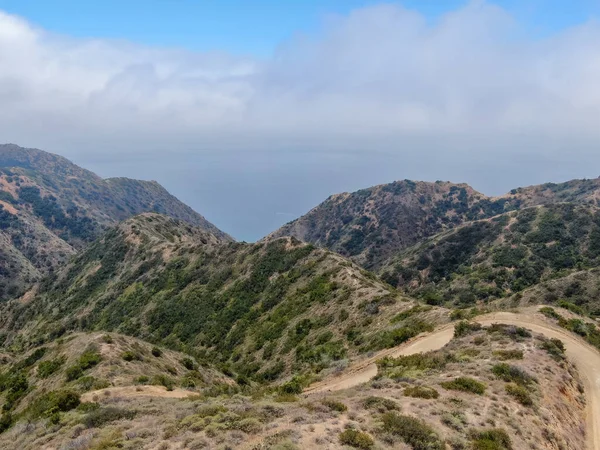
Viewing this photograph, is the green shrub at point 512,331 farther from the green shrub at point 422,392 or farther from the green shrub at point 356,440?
the green shrub at point 356,440

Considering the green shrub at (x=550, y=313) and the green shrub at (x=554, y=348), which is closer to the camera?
the green shrub at (x=554, y=348)

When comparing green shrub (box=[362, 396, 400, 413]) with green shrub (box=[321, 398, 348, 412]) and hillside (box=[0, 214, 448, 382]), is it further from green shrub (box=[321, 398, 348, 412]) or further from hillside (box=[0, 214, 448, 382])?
hillside (box=[0, 214, 448, 382])

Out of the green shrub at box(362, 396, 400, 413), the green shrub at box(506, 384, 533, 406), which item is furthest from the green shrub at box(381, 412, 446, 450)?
the green shrub at box(506, 384, 533, 406)

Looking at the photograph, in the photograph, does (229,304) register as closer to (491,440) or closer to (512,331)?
(512,331)

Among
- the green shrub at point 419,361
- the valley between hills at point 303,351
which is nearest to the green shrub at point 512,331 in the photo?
the valley between hills at point 303,351

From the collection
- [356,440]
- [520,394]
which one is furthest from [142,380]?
[520,394]
